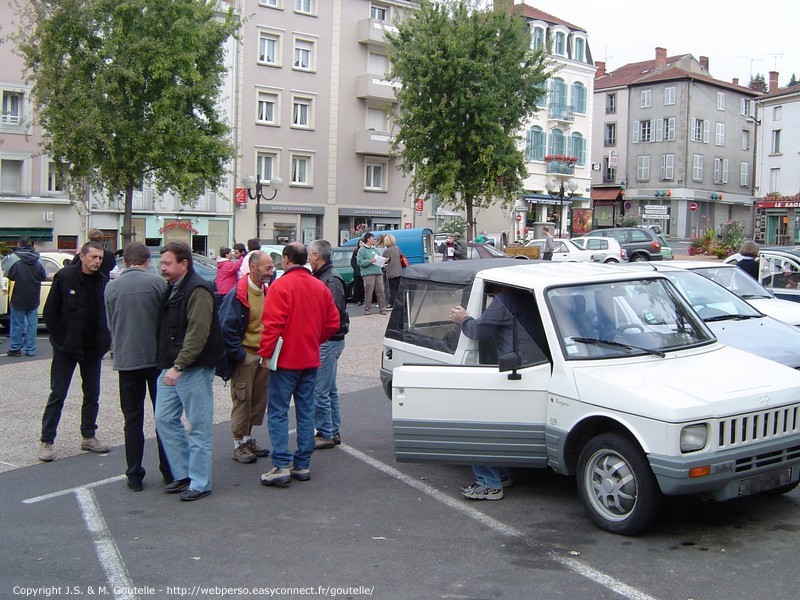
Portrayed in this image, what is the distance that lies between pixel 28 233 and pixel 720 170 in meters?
55.0

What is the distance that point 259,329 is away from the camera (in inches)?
296

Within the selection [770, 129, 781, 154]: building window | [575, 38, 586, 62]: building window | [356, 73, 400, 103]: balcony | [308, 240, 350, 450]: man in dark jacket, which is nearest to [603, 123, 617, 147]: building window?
[575, 38, 586, 62]: building window

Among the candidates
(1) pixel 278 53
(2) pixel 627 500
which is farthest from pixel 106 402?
(1) pixel 278 53

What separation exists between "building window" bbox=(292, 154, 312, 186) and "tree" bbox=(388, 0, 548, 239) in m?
12.4

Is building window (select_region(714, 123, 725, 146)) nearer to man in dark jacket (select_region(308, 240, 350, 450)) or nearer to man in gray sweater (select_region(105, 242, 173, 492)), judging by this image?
man in dark jacket (select_region(308, 240, 350, 450))

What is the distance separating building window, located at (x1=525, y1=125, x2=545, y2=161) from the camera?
56.0 metres

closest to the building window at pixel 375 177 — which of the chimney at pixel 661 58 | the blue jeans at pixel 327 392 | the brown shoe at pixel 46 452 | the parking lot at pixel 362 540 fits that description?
the chimney at pixel 661 58

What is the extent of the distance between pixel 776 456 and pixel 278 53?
140 feet

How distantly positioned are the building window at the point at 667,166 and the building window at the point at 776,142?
436 inches

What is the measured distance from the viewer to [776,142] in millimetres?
57781

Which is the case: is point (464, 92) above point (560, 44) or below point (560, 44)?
below

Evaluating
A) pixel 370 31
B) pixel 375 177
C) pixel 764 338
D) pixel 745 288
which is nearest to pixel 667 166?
pixel 375 177

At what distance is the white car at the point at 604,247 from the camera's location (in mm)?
34875

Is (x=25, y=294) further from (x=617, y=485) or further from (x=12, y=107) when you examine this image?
(x=12, y=107)
